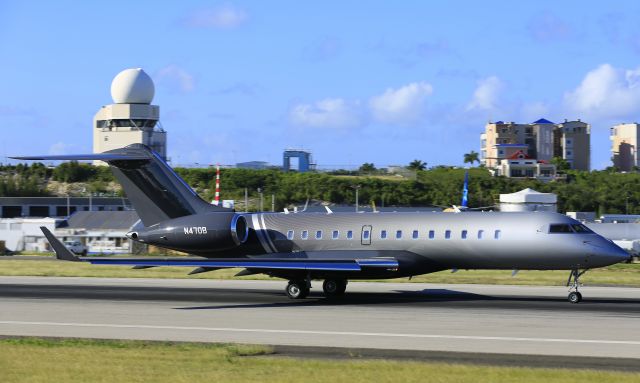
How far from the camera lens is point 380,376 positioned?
16.0m

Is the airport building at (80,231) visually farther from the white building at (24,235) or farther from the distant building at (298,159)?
the distant building at (298,159)

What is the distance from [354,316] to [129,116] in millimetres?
94492

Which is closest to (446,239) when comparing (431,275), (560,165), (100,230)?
(431,275)

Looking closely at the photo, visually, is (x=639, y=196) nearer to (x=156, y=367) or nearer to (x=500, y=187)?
(x=500, y=187)

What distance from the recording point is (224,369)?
1672 cm

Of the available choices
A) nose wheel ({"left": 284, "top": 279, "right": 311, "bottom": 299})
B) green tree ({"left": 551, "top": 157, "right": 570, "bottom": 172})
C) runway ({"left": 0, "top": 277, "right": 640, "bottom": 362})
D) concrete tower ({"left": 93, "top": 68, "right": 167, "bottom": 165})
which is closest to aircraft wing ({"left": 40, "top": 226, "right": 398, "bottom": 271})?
runway ({"left": 0, "top": 277, "right": 640, "bottom": 362})

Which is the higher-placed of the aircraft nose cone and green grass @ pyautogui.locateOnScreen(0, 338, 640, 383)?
the aircraft nose cone

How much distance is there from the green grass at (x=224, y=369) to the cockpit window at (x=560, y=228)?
12676 millimetres

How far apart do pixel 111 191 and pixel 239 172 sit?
1716 cm

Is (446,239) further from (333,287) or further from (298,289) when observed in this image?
(298,289)

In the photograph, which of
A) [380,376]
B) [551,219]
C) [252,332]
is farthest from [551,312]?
[380,376]

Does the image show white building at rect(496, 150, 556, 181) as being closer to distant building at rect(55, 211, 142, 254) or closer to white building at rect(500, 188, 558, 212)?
white building at rect(500, 188, 558, 212)

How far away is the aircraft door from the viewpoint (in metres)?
31.3

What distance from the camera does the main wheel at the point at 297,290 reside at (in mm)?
30734
